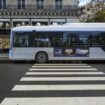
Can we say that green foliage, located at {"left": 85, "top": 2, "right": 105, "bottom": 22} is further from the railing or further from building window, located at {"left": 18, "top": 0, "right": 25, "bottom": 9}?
building window, located at {"left": 18, "top": 0, "right": 25, "bottom": 9}

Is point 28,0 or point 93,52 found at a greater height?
point 28,0

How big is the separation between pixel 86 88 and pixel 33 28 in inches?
561

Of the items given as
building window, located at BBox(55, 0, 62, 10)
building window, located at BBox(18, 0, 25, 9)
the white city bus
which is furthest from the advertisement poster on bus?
building window, located at BBox(55, 0, 62, 10)

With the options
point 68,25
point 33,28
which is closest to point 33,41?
point 33,28

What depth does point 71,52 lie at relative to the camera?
27.1 m

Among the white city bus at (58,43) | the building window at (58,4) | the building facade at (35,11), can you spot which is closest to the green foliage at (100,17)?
the building facade at (35,11)

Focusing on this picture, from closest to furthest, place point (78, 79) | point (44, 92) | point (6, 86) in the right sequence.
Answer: point (44, 92) → point (6, 86) → point (78, 79)

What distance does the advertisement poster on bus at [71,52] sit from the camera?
2703 cm

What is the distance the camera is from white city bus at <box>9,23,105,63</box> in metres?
27.1

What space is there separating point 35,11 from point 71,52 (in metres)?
27.5

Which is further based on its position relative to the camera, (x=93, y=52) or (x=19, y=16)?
(x=19, y=16)

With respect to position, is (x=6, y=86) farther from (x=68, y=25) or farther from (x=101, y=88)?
(x=68, y=25)

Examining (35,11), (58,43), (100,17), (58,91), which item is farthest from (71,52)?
(100,17)
